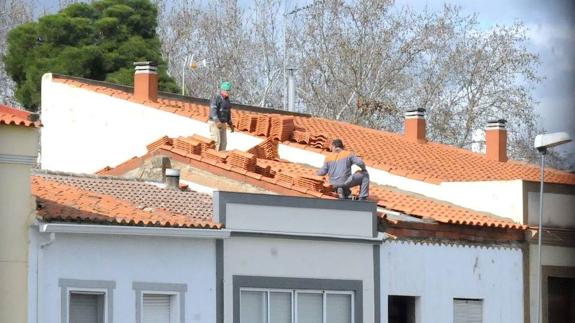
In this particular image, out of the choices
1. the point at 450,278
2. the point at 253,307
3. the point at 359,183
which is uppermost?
the point at 359,183

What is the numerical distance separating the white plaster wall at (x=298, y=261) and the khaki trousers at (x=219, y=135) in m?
5.33

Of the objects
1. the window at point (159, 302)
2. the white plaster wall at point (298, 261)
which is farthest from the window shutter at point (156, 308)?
the white plaster wall at point (298, 261)

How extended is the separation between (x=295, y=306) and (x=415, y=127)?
16.6 meters

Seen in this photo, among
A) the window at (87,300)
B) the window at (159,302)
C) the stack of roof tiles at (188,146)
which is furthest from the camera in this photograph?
the stack of roof tiles at (188,146)

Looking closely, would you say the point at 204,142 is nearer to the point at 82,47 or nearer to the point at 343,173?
the point at 343,173

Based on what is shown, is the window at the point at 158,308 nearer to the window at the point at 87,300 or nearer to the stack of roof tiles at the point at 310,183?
the window at the point at 87,300

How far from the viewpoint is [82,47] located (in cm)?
5812

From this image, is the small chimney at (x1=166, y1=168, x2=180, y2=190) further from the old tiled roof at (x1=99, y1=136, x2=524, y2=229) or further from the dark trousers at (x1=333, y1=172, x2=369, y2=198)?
the dark trousers at (x1=333, y1=172, x2=369, y2=198)

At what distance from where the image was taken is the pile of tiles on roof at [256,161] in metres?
35.0

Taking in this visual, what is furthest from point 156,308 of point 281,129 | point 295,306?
point 281,129

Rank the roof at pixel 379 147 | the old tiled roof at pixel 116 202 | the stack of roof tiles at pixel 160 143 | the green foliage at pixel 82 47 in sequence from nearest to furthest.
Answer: the old tiled roof at pixel 116 202 → the stack of roof tiles at pixel 160 143 → the roof at pixel 379 147 → the green foliage at pixel 82 47

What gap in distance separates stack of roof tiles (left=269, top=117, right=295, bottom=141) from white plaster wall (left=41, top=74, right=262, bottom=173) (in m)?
0.60

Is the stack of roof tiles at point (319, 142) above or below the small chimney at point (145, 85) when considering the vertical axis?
below

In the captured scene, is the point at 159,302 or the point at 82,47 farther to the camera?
the point at 82,47
